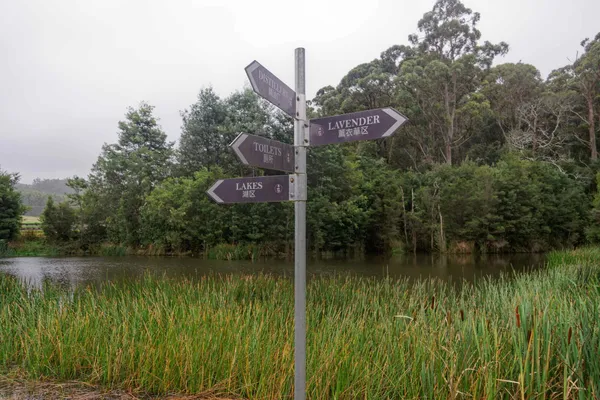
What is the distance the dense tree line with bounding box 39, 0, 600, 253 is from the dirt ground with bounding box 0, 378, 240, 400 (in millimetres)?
20780

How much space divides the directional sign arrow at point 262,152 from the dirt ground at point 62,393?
6.13 feet

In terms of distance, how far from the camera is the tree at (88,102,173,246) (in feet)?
96.1

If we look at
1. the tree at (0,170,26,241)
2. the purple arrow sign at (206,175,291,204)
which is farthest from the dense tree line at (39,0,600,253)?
the purple arrow sign at (206,175,291,204)

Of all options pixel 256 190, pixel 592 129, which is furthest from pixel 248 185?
pixel 592 129

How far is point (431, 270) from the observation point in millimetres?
18172

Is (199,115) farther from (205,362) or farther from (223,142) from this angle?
(205,362)

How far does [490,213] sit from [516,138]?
9.25 metres

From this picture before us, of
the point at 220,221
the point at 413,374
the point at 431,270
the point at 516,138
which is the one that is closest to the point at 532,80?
the point at 516,138

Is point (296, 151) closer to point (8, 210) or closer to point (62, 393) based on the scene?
point (62, 393)

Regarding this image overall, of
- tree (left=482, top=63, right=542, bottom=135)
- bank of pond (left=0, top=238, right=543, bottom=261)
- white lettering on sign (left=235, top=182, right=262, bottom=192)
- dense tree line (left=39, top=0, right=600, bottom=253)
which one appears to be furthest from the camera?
tree (left=482, top=63, right=542, bottom=135)

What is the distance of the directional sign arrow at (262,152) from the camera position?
2.26m

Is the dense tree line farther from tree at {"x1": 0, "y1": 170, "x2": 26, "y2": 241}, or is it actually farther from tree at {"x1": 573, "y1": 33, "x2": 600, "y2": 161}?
tree at {"x1": 0, "y1": 170, "x2": 26, "y2": 241}

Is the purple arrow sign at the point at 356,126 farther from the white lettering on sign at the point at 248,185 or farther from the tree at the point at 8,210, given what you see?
the tree at the point at 8,210

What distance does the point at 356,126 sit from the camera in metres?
2.49
